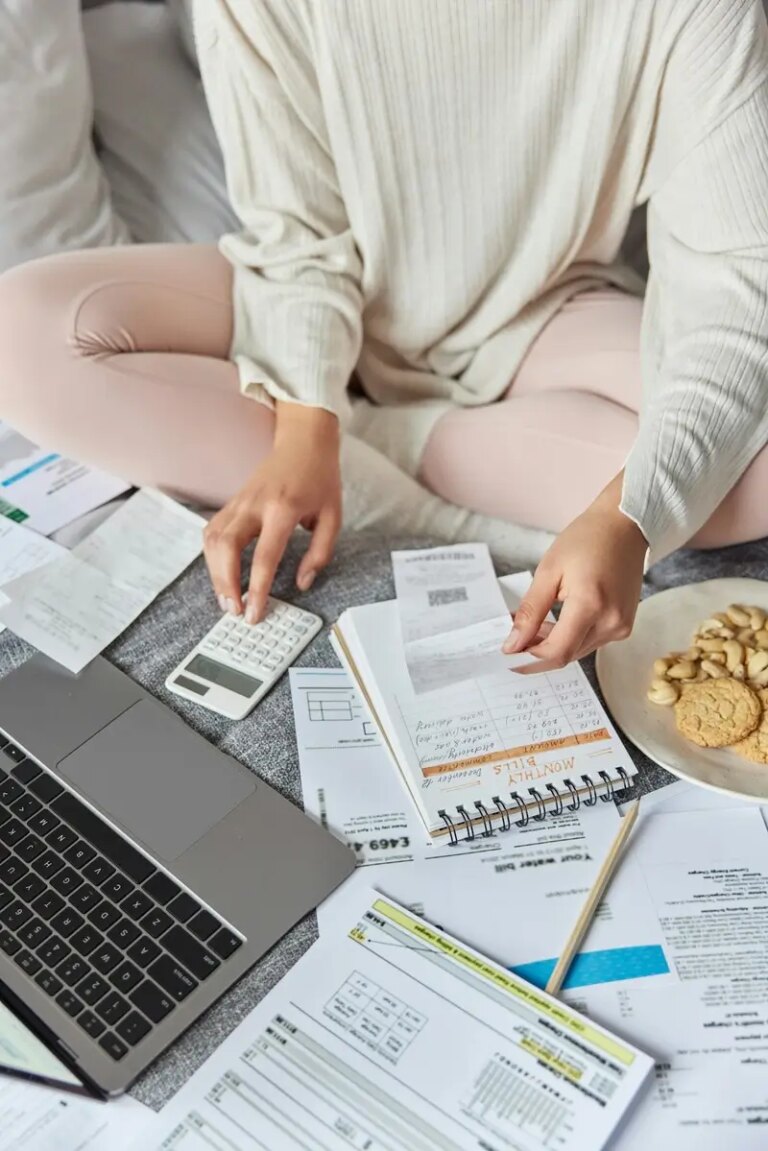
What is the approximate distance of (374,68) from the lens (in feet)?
2.97

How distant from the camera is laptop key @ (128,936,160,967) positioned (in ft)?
2.11

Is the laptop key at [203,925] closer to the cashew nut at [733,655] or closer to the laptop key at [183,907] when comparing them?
the laptop key at [183,907]

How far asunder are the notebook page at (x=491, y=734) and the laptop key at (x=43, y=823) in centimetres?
25

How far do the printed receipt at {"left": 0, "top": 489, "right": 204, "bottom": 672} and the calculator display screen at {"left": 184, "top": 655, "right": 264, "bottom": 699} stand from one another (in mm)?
86

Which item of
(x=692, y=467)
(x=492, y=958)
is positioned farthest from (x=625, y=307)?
(x=492, y=958)

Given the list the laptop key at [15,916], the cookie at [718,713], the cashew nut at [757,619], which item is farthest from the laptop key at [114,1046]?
the cashew nut at [757,619]

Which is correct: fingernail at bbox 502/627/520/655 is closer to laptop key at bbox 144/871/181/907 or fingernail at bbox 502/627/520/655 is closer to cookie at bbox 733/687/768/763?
cookie at bbox 733/687/768/763

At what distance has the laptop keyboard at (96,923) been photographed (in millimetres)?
625

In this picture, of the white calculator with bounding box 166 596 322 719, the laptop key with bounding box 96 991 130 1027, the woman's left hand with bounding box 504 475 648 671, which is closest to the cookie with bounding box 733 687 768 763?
the woman's left hand with bounding box 504 475 648 671

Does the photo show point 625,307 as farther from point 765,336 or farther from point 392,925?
point 392,925

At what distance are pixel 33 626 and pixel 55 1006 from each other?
0.34 m

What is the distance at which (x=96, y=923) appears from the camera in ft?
2.18

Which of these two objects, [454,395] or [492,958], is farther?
[454,395]

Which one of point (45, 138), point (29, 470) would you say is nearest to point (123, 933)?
point (29, 470)
